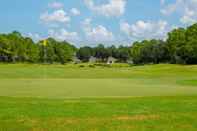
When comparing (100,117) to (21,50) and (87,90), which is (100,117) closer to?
(87,90)

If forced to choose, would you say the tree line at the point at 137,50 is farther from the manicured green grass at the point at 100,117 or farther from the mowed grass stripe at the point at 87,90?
the manicured green grass at the point at 100,117

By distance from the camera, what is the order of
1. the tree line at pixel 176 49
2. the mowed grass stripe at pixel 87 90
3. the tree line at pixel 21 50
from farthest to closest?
the tree line at pixel 21 50 → the tree line at pixel 176 49 → the mowed grass stripe at pixel 87 90

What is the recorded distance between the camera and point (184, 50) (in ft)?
391

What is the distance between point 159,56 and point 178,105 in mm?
129258

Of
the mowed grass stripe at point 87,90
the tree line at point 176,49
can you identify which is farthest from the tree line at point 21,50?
the mowed grass stripe at point 87,90

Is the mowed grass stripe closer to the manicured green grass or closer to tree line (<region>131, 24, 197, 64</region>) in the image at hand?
the manicured green grass

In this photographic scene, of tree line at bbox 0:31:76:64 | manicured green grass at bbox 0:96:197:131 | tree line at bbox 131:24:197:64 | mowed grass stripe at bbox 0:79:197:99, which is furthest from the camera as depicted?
tree line at bbox 0:31:76:64

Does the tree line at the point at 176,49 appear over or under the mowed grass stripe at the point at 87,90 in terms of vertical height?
over

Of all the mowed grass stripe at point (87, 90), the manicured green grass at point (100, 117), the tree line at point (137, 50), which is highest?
the tree line at point (137, 50)

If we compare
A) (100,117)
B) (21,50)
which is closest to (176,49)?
(21,50)

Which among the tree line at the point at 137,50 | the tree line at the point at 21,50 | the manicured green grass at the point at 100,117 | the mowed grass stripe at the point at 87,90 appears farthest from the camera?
the tree line at the point at 21,50

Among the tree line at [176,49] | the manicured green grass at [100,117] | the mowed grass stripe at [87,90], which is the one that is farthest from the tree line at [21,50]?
the manicured green grass at [100,117]

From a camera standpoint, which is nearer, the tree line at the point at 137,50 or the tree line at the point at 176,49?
the tree line at the point at 176,49

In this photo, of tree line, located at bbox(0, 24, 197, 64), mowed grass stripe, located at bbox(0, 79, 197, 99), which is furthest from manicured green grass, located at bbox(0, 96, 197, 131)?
tree line, located at bbox(0, 24, 197, 64)
